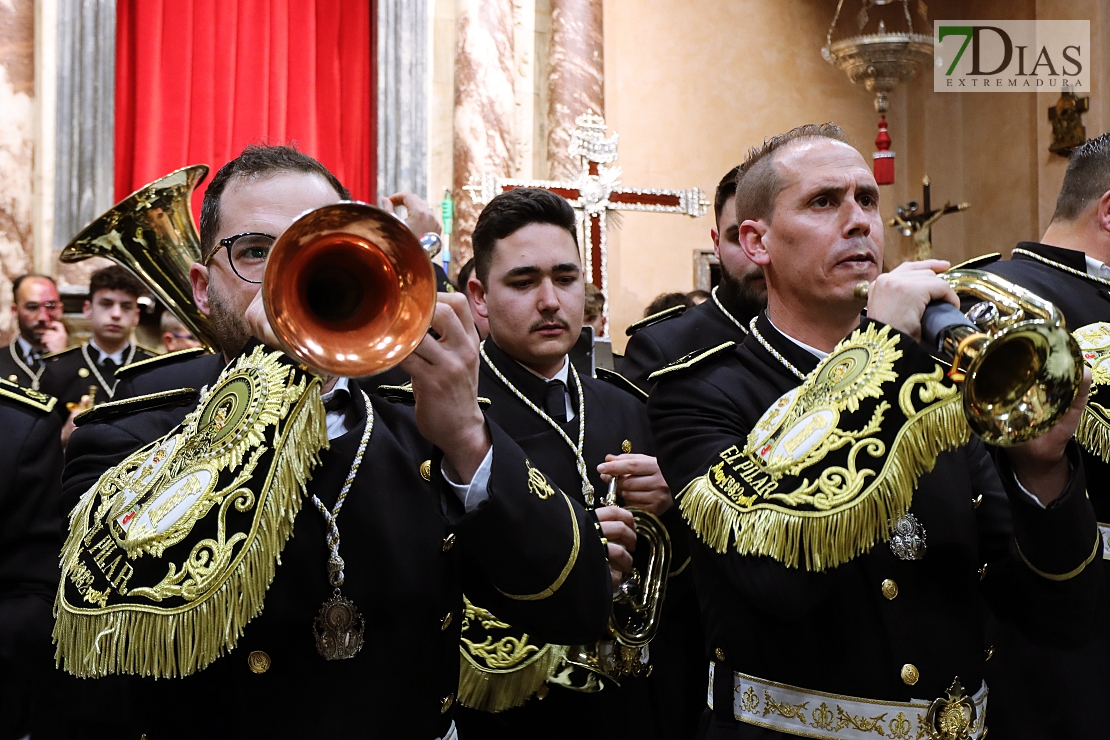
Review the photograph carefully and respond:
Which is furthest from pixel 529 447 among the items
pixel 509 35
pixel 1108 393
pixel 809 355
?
pixel 509 35

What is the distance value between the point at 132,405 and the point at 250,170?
1.52ft

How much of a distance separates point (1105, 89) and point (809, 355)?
894cm

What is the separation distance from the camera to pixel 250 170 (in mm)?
→ 1966

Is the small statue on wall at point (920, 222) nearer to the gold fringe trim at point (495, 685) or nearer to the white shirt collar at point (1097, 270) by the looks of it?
the white shirt collar at point (1097, 270)

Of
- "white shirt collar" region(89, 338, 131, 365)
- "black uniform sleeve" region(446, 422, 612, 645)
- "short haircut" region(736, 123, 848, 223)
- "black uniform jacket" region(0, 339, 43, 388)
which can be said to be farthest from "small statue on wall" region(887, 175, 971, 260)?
"black uniform sleeve" region(446, 422, 612, 645)

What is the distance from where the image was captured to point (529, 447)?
272 centimetres

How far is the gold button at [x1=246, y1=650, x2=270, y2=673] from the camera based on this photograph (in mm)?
1700

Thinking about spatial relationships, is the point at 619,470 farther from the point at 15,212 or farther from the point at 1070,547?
the point at 15,212

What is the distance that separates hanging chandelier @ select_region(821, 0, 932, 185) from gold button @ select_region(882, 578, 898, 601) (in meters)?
8.94

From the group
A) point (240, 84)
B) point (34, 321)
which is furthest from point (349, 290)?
point (240, 84)

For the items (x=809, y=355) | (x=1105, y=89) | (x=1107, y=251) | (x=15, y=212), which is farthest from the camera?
(x=1105, y=89)

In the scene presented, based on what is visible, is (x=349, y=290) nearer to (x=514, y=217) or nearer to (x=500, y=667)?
(x=500, y=667)

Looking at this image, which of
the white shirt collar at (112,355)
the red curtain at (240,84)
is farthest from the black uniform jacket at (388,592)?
the red curtain at (240,84)

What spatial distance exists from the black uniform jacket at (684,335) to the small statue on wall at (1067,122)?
24.7ft
